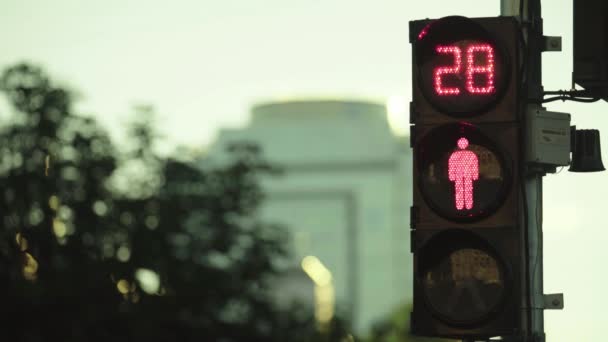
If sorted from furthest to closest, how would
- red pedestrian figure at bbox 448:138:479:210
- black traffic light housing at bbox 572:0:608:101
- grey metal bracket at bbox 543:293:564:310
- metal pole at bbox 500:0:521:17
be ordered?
metal pole at bbox 500:0:521:17, grey metal bracket at bbox 543:293:564:310, black traffic light housing at bbox 572:0:608:101, red pedestrian figure at bbox 448:138:479:210

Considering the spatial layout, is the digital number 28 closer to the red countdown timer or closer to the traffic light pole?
the red countdown timer

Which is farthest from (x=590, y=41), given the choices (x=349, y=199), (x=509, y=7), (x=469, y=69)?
(x=349, y=199)

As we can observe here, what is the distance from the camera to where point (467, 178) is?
5.60 meters

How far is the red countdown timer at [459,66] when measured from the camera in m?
5.59

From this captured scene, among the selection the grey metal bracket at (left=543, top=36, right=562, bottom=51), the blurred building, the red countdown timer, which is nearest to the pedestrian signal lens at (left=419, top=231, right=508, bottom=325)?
the red countdown timer

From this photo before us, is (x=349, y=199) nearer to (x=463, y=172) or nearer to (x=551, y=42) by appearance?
(x=551, y=42)

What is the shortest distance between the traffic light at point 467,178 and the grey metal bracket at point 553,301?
0.39 m

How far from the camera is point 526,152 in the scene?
5941mm

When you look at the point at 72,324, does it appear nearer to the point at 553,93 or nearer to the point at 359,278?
the point at 553,93

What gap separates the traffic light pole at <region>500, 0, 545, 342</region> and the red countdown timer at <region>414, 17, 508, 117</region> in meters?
0.29

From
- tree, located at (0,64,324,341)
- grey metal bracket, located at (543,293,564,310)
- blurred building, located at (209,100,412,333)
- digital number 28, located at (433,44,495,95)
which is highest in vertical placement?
digital number 28, located at (433,44,495,95)

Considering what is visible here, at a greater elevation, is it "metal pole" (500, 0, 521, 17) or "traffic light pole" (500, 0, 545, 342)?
"metal pole" (500, 0, 521, 17)

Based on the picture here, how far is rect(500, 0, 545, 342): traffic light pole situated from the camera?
5855 mm

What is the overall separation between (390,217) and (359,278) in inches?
228
